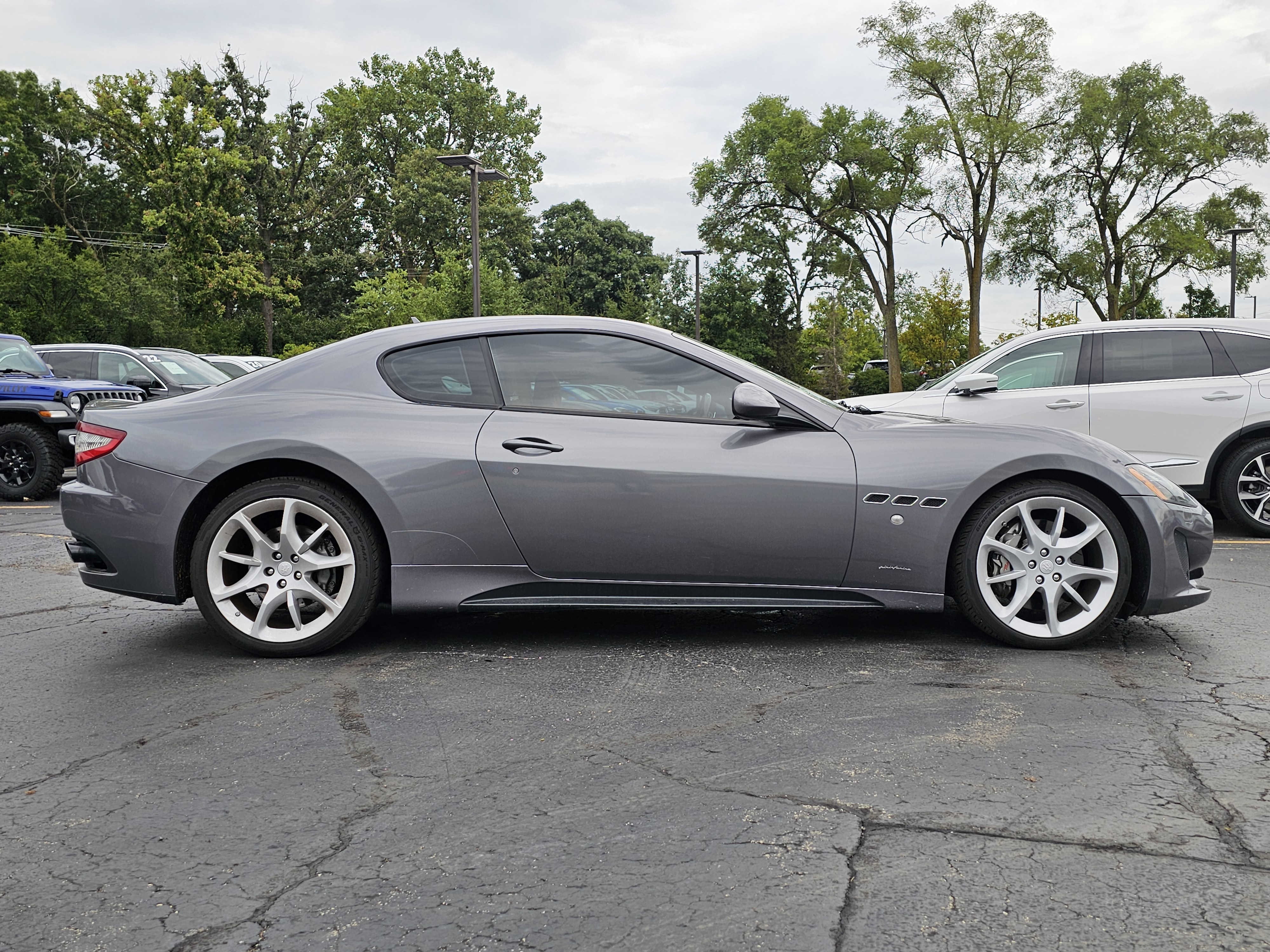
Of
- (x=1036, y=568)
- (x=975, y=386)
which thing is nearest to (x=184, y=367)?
(x=975, y=386)

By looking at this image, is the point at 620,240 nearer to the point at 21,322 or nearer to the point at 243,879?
the point at 21,322

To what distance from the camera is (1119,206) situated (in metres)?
37.2

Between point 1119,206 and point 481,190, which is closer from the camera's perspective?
point 1119,206

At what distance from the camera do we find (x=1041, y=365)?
27.8 ft

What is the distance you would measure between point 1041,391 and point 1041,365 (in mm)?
253

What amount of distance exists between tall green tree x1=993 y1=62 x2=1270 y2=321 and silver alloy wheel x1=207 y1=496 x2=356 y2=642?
36.4 meters

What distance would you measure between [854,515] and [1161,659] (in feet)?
4.58

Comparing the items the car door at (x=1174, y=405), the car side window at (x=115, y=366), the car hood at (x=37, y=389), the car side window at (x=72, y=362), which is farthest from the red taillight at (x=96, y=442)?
the car side window at (x=72, y=362)

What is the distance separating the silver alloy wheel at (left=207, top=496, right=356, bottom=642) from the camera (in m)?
4.42

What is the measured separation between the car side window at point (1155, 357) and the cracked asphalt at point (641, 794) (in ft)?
12.9

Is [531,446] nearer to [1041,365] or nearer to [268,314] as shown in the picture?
[1041,365]

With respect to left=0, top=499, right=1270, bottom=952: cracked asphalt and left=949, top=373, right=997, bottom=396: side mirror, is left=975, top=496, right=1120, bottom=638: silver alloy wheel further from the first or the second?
left=949, top=373, right=997, bottom=396: side mirror

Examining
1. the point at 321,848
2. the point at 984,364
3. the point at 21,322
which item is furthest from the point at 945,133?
the point at 321,848

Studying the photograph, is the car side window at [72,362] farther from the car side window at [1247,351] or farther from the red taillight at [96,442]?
the car side window at [1247,351]
